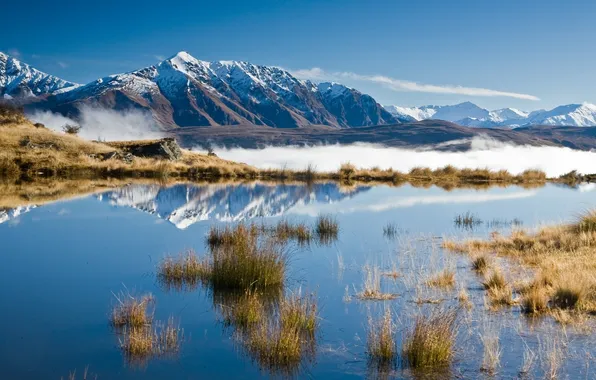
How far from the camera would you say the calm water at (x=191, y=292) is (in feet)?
20.0

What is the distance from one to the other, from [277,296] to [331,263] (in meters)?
2.96

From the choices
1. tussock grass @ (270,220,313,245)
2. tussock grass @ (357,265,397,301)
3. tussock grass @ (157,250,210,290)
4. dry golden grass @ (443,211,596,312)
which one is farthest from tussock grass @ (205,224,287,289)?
tussock grass @ (270,220,313,245)

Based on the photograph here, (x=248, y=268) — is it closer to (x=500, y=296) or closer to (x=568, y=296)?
(x=500, y=296)

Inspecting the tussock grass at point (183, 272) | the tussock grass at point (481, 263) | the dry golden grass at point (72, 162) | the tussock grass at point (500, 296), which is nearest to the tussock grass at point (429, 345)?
the tussock grass at point (500, 296)

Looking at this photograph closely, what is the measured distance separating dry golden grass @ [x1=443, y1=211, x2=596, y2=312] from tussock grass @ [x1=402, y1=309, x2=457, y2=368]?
2.42m

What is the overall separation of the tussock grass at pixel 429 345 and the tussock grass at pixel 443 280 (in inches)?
124

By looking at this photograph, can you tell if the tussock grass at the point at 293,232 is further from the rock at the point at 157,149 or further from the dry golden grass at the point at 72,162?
the rock at the point at 157,149

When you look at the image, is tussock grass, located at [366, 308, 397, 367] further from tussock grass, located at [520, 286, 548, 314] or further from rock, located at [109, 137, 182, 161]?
rock, located at [109, 137, 182, 161]

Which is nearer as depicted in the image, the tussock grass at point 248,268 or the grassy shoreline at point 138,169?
the tussock grass at point 248,268

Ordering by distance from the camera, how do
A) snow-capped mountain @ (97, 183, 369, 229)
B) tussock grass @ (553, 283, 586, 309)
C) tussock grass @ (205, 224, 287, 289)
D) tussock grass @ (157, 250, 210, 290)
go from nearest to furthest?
tussock grass @ (553, 283, 586, 309) → tussock grass @ (205, 224, 287, 289) → tussock grass @ (157, 250, 210, 290) → snow-capped mountain @ (97, 183, 369, 229)

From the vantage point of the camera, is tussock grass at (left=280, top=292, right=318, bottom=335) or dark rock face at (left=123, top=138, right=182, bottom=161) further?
dark rock face at (left=123, top=138, right=182, bottom=161)

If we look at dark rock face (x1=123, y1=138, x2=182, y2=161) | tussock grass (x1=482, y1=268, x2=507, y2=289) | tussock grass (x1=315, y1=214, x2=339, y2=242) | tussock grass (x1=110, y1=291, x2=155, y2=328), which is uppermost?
dark rock face (x1=123, y1=138, x2=182, y2=161)

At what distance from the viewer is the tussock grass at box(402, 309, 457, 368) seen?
244 inches

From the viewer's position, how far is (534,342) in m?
6.91
